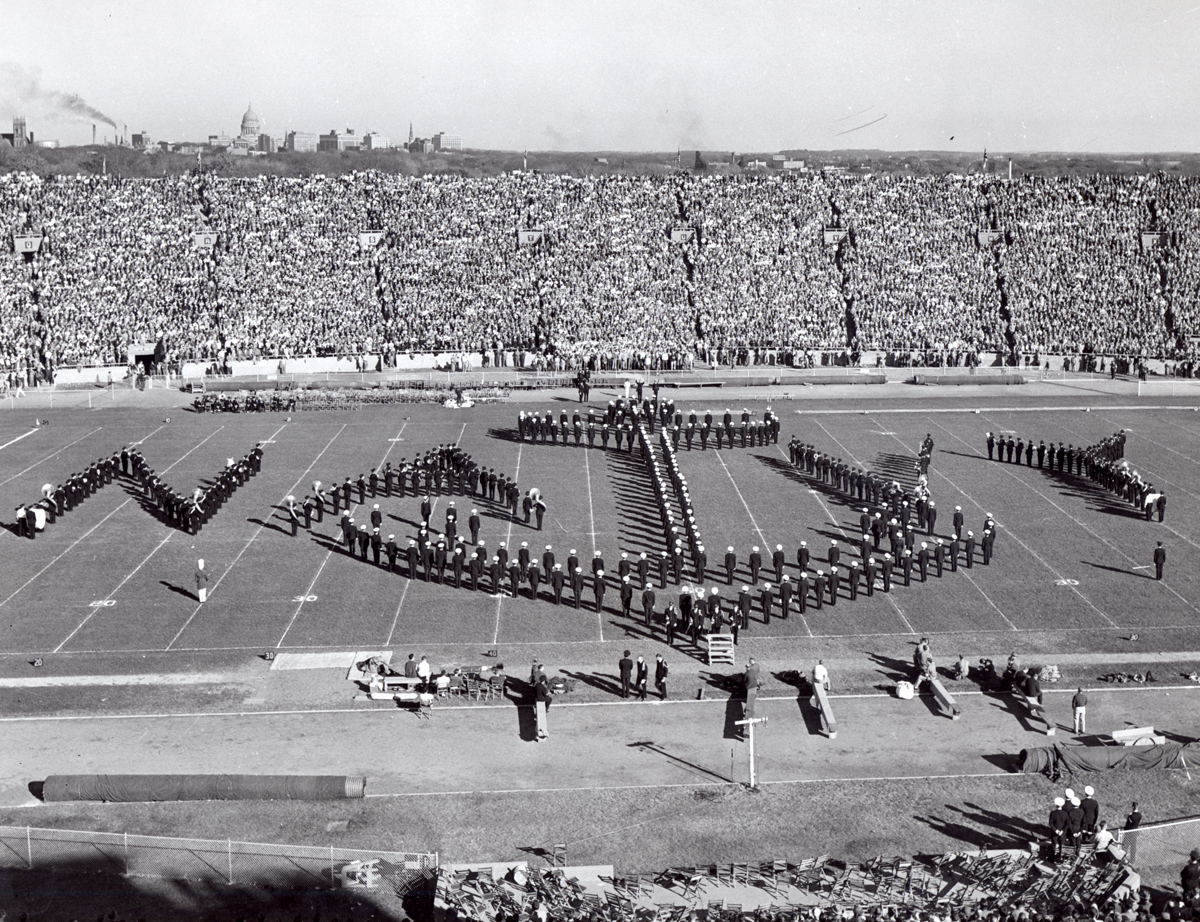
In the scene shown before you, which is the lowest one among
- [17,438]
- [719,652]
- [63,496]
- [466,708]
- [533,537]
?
[466,708]

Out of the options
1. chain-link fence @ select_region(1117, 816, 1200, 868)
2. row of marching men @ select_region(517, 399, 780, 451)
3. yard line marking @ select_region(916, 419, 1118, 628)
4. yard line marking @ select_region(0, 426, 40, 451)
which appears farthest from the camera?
yard line marking @ select_region(0, 426, 40, 451)

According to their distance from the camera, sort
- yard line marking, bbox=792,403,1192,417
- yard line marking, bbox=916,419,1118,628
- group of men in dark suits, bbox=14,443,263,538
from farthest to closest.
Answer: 1. yard line marking, bbox=792,403,1192,417
2. group of men in dark suits, bbox=14,443,263,538
3. yard line marking, bbox=916,419,1118,628

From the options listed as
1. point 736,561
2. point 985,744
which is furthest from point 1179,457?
point 985,744

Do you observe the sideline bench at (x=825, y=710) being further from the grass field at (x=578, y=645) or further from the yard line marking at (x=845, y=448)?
the yard line marking at (x=845, y=448)

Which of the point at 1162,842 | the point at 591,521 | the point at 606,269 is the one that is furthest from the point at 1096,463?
the point at 606,269

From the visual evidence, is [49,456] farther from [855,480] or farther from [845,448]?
[845,448]

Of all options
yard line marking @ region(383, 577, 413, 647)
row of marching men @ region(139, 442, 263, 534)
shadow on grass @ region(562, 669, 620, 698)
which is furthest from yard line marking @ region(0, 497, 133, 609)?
shadow on grass @ region(562, 669, 620, 698)

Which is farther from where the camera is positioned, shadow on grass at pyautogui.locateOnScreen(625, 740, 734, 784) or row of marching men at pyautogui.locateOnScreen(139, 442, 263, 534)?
row of marching men at pyautogui.locateOnScreen(139, 442, 263, 534)

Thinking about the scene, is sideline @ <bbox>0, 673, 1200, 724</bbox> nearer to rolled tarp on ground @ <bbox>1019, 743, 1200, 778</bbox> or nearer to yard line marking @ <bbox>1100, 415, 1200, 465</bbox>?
rolled tarp on ground @ <bbox>1019, 743, 1200, 778</bbox>
